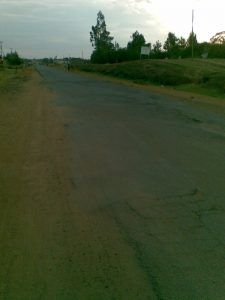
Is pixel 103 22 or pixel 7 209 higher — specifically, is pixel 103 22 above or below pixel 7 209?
above

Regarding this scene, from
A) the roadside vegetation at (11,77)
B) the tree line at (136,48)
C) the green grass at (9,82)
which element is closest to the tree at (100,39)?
the tree line at (136,48)

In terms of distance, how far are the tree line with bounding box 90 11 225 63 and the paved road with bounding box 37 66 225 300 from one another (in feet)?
253

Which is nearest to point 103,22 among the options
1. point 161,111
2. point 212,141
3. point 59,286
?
point 161,111

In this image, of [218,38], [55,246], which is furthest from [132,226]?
[218,38]

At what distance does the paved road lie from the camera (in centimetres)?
381

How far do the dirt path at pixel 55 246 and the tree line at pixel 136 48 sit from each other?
80884 millimetres

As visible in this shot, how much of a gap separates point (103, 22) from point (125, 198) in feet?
390

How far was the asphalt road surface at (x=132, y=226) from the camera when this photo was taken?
375 centimetres

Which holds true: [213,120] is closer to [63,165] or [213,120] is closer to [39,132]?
[39,132]

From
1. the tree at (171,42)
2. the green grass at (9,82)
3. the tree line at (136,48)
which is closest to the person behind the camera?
the green grass at (9,82)

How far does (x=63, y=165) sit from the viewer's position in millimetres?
8203

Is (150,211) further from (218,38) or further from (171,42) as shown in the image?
(171,42)

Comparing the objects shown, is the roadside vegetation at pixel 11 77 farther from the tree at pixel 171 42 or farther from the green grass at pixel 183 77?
the tree at pixel 171 42

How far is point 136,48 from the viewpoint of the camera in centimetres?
10544
